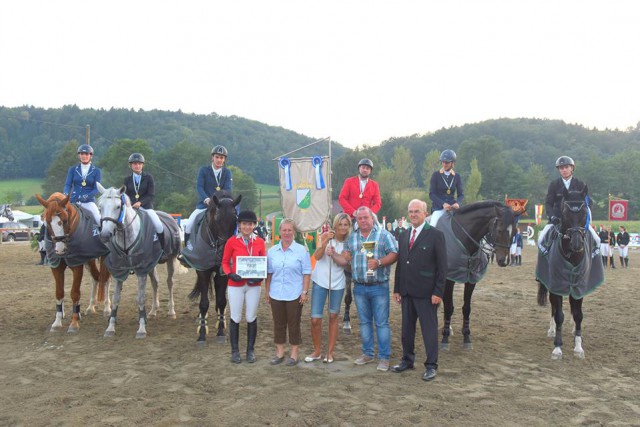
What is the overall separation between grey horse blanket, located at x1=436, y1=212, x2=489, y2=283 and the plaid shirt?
146 cm

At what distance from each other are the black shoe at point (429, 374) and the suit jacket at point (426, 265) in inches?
33.8

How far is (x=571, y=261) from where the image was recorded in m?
6.66

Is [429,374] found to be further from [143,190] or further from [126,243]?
[143,190]

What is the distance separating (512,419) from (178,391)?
11.0 ft

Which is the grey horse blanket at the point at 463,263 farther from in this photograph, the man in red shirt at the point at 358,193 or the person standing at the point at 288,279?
the person standing at the point at 288,279

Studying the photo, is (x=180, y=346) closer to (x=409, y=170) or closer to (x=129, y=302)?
(x=129, y=302)

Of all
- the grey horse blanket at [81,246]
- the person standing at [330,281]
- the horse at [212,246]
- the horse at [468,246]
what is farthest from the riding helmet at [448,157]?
the grey horse blanket at [81,246]

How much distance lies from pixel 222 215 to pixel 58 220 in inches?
106

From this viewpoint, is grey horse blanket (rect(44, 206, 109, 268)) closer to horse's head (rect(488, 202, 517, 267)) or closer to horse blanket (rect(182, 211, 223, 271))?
horse blanket (rect(182, 211, 223, 271))

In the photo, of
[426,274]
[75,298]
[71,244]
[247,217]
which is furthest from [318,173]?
[75,298]

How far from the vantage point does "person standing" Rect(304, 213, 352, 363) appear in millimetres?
6023

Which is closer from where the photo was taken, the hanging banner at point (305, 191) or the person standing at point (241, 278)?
the person standing at point (241, 278)

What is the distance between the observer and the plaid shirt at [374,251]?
5805 mm

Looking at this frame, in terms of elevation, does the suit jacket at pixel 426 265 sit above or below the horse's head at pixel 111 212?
below
